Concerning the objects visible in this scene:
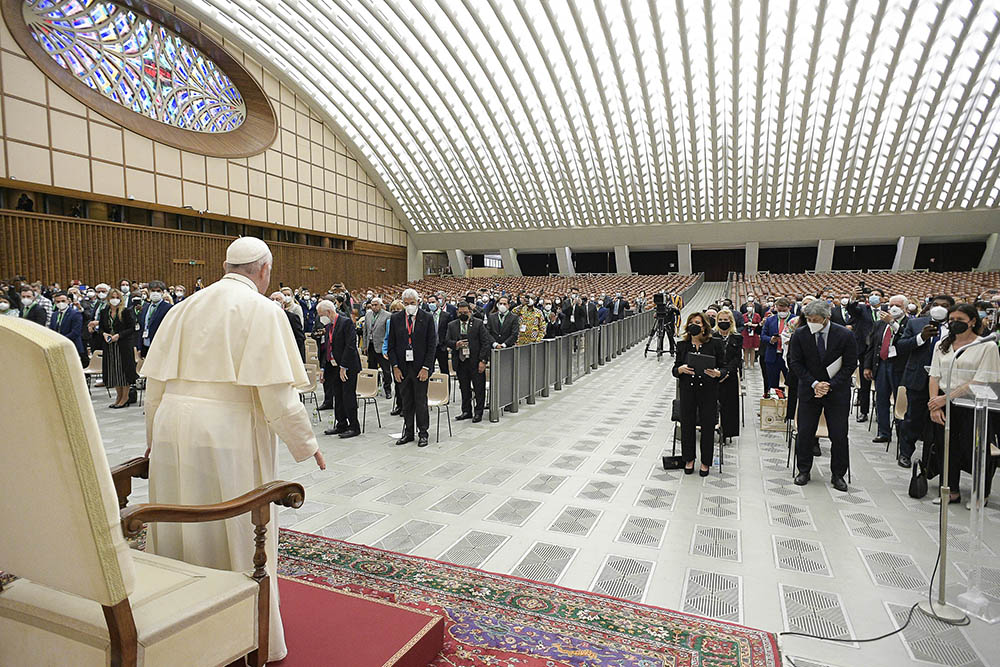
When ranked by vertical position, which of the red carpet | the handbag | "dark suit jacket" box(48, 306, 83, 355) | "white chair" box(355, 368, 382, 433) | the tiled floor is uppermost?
"dark suit jacket" box(48, 306, 83, 355)

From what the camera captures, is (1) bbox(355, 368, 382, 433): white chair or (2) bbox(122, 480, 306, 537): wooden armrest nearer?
(2) bbox(122, 480, 306, 537): wooden armrest

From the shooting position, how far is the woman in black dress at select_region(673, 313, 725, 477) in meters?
5.52

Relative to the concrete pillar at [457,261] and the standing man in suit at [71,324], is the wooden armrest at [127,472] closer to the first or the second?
the standing man in suit at [71,324]

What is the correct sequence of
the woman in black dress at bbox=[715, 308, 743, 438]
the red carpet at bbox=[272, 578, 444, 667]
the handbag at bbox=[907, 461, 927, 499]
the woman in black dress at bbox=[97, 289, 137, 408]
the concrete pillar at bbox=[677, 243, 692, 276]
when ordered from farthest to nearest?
the concrete pillar at bbox=[677, 243, 692, 276], the woman in black dress at bbox=[97, 289, 137, 408], the woman in black dress at bbox=[715, 308, 743, 438], the handbag at bbox=[907, 461, 927, 499], the red carpet at bbox=[272, 578, 444, 667]

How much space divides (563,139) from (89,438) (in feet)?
99.0

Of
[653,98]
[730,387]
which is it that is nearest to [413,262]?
[653,98]

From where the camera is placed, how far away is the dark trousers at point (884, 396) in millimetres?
6695

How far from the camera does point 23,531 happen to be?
1560 millimetres

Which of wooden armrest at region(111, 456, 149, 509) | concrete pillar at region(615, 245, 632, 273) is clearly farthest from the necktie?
concrete pillar at region(615, 245, 632, 273)

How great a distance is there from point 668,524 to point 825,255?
35.6m

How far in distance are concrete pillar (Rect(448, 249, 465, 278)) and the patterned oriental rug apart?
38.1 m

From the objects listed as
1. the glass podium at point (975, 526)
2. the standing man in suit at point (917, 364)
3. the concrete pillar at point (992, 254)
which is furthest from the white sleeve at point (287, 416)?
the concrete pillar at point (992, 254)

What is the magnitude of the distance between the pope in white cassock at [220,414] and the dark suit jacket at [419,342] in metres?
4.39

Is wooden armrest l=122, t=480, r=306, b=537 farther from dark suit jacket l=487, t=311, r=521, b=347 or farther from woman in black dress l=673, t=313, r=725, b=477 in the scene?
dark suit jacket l=487, t=311, r=521, b=347
